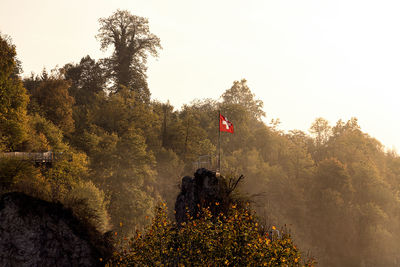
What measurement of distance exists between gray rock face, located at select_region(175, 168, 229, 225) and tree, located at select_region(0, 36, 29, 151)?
19.4 meters

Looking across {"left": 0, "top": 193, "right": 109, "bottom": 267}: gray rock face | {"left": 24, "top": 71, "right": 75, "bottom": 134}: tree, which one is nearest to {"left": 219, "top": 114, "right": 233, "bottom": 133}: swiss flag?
{"left": 0, "top": 193, "right": 109, "bottom": 267}: gray rock face

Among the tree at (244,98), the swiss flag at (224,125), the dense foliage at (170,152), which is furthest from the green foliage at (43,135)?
the tree at (244,98)

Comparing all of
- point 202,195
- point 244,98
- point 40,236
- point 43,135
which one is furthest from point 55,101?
point 244,98

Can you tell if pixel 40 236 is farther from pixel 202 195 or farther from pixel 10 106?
pixel 10 106

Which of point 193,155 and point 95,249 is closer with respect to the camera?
point 95,249

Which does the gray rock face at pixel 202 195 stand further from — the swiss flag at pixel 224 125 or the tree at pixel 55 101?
the tree at pixel 55 101

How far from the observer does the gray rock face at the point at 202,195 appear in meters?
27.6

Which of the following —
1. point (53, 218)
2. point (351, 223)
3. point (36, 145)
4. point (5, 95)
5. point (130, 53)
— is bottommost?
point (351, 223)

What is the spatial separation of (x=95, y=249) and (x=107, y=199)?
25.8 m

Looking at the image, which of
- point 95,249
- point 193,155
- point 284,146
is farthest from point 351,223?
point 95,249

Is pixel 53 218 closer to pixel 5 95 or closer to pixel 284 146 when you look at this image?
pixel 5 95

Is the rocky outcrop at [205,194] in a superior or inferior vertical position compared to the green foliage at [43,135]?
inferior

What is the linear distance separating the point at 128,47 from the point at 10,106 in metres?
35.7

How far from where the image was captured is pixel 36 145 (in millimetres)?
41438
